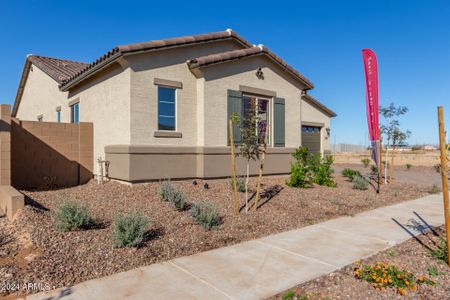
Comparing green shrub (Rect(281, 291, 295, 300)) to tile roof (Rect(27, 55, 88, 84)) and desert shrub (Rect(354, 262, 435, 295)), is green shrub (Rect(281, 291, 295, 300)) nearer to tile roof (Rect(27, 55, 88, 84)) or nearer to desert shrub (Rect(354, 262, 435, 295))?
desert shrub (Rect(354, 262, 435, 295))

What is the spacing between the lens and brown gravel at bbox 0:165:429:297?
182 inches

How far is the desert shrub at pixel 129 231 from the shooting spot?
5.30 meters

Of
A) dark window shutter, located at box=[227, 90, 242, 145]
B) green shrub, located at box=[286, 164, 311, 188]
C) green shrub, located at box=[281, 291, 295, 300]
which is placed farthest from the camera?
dark window shutter, located at box=[227, 90, 242, 145]

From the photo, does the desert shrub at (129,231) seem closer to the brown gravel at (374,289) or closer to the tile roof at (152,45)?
the brown gravel at (374,289)

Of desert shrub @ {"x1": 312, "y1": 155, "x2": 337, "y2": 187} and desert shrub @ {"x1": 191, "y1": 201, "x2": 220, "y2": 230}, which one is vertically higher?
desert shrub @ {"x1": 312, "y1": 155, "x2": 337, "y2": 187}

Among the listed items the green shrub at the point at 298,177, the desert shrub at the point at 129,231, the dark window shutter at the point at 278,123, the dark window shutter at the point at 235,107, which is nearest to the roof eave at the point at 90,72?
the dark window shutter at the point at 235,107

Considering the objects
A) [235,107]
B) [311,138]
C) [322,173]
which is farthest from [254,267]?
[311,138]

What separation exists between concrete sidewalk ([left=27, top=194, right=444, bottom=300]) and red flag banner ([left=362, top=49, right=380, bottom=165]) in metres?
6.00

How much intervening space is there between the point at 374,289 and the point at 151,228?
14.0 ft

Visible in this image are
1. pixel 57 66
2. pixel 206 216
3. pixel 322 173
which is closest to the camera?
pixel 206 216

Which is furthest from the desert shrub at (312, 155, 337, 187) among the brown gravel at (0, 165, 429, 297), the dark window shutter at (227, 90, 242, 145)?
the dark window shutter at (227, 90, 242, 145)

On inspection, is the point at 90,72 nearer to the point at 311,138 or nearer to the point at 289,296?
the point at 289,296

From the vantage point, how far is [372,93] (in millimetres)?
12492

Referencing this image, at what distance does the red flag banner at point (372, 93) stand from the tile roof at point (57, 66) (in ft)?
44.2
